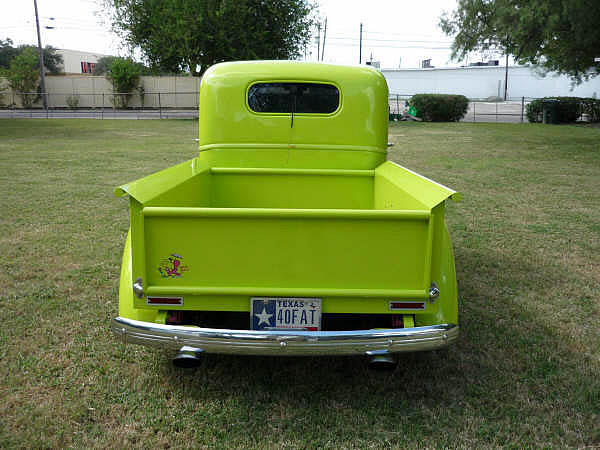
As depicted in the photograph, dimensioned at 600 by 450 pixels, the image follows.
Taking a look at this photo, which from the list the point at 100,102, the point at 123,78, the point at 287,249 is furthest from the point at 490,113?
the point at 287,249

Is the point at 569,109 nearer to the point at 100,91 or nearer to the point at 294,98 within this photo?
the point at 294,98

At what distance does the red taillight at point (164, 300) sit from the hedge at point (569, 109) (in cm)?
2649

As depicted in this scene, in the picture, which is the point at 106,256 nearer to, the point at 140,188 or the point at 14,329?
the point at 14,329

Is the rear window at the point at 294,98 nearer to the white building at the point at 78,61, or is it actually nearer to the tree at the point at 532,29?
the tree at the point at 532,29

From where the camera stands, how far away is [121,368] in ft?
10.4

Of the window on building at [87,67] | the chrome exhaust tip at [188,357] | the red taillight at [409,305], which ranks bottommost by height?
the chrome exhaust tip at [188,357]

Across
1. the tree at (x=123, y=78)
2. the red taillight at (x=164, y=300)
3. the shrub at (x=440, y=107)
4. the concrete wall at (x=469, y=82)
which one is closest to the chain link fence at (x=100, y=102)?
the tree at (x=123, y=78)

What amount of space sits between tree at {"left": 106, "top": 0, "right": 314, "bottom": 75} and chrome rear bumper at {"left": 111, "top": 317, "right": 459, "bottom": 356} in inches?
974

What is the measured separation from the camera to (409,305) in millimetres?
A: 2672

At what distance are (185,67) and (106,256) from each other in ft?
81.3

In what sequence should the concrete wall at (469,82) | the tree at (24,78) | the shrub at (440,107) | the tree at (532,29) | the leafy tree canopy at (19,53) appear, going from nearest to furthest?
the tree at (532,29) < the shrub at (440,107) < the tree at (24,78) < the concrete wall at (469,82) < the leafy tree canopy at (19,53)

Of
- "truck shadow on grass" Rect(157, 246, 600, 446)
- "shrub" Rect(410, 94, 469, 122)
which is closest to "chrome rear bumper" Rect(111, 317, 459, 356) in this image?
"truck shadow on grass" Rect(157, 246, 600, 446)

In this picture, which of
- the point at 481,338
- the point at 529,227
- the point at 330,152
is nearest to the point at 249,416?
the point at 481,338

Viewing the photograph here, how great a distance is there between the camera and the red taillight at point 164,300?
2.67 metres
